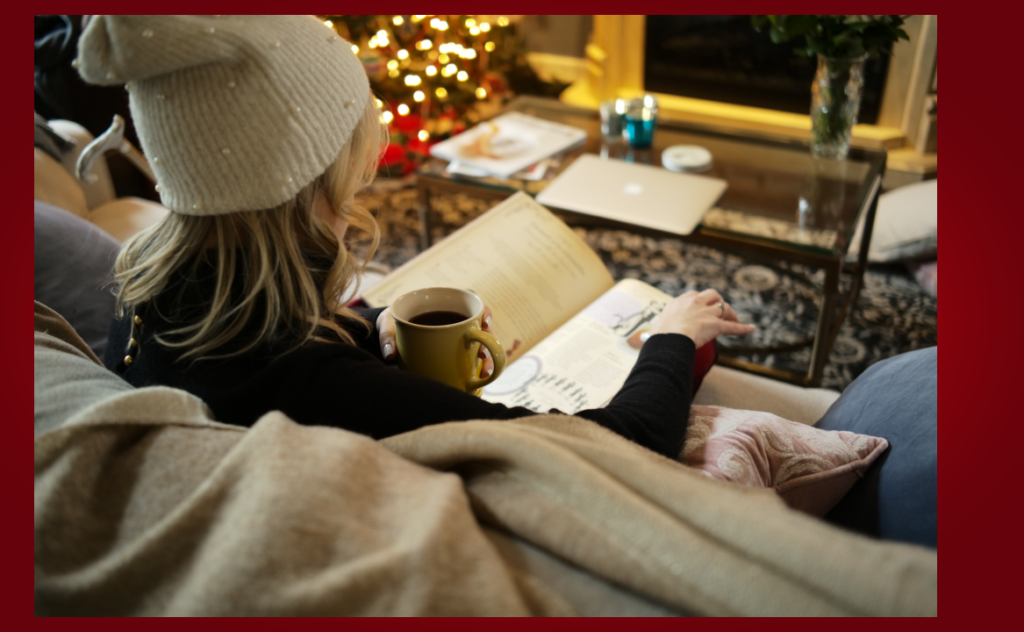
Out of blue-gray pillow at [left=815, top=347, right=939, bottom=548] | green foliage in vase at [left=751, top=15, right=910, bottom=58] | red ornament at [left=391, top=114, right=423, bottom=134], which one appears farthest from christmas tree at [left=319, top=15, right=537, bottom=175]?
blue-gray pillow at [left=815, top=347, right=939, bottom=548]

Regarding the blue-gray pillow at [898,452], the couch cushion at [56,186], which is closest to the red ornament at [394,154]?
the couch cushion at [56,186]

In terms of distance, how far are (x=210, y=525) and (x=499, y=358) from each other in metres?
0.37

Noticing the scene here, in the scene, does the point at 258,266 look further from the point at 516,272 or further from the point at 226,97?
the point at 516,272

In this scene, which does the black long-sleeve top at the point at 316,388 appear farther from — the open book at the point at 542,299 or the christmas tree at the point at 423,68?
the christmas tree at the point at 423,68

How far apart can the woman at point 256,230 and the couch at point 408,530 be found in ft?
0.32

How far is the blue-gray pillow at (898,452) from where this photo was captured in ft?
2.05

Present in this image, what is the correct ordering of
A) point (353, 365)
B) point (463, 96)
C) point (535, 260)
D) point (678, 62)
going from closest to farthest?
point (353, 365), point (535, 260), point (463, 96), point (678, 62)

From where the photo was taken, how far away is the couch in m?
0.43

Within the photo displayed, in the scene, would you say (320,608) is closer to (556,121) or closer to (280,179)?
(280,179)

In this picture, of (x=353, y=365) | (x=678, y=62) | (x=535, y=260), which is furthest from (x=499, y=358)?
(x=678, y=62)

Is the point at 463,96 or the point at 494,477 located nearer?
the point at 494,477

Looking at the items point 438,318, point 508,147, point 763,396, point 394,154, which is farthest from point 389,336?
point 394,154

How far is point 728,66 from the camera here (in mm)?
3041

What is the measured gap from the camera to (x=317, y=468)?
470mm
